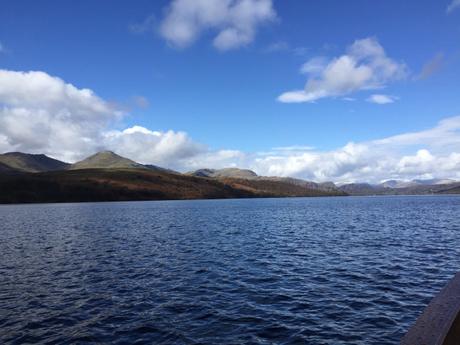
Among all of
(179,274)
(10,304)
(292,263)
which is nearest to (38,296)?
(10,304)

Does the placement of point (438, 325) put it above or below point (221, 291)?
above

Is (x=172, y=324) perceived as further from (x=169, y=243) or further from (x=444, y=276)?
(x=169, y=243)

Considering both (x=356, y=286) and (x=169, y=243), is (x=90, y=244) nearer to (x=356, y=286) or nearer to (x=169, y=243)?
(x=169, y=243)

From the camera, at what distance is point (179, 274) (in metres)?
39.0

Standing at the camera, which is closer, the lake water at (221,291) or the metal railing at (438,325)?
the metal railing at (438,325)

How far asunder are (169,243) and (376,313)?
42.5 metres

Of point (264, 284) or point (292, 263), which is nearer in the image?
point (264, 284)

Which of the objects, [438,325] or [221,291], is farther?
[221,291]

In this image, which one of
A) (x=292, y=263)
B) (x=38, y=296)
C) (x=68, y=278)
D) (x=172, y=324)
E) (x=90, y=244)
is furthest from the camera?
(x=90, y=244)

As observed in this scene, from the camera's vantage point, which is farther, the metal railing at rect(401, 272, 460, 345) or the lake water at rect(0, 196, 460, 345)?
the lake water at rect(0, 196, 460, 345)

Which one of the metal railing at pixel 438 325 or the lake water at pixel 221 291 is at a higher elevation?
the metal railing at pixel 438 325

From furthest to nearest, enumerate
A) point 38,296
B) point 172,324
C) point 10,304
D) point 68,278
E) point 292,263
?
point 292,263 → point 68,278 → point 38,296 → point 10,304 → point 172,324

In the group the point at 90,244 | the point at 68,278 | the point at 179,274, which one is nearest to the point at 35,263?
the point at 68,278

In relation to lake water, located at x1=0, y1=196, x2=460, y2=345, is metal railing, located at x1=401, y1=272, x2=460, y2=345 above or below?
above
